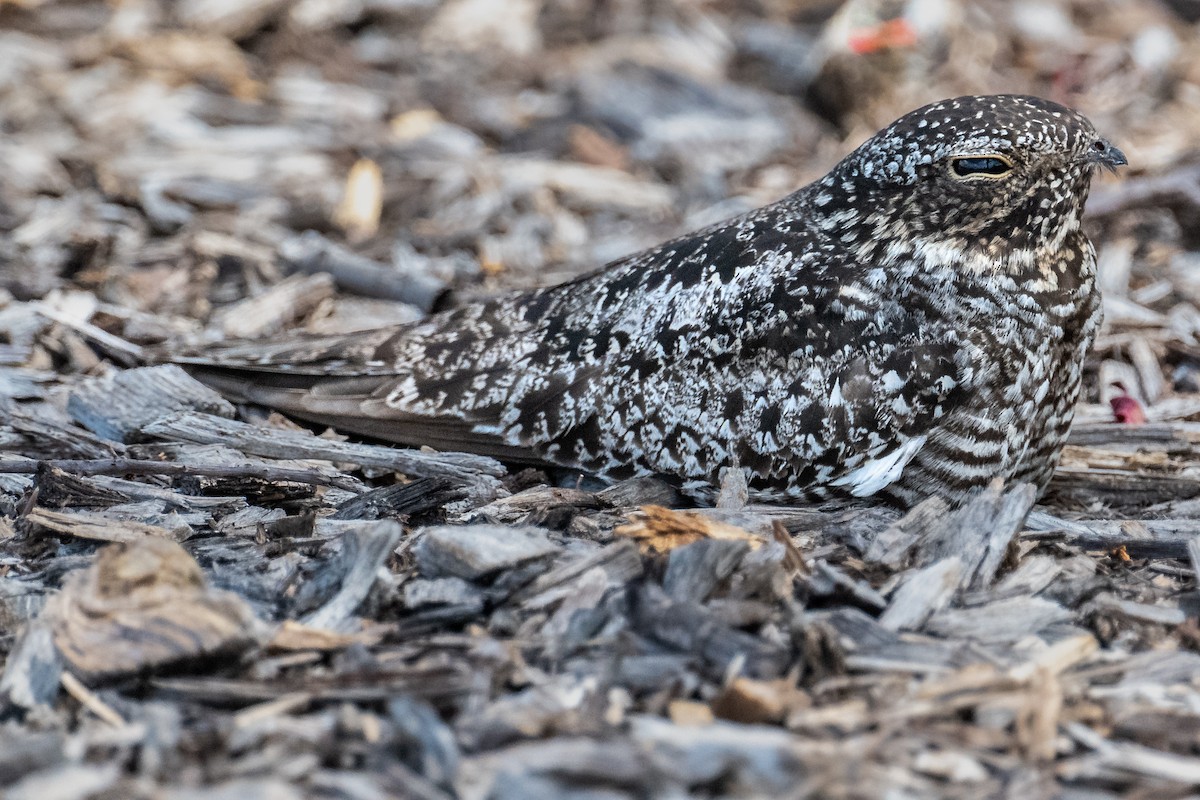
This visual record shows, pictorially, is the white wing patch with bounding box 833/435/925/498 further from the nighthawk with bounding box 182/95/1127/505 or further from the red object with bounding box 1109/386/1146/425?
the red object with bounding box 1109/386/1146/425

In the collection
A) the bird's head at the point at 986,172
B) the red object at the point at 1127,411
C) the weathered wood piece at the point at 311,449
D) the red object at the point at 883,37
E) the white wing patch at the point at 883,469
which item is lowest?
the weathered wood piece at the point at 311,449

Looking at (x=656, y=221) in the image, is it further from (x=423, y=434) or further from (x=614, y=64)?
(x=423, y=434)

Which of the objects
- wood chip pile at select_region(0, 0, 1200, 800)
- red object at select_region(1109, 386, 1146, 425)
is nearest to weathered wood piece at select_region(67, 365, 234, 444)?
wood chip pile at select_region(0, 0, 1200, 800)

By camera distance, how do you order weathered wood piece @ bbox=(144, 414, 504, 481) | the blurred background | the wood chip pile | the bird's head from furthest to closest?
the blurred background < weathered wood piece @ bbox=(144, 414, 504, 481) < the bird's head < the wood chip pile

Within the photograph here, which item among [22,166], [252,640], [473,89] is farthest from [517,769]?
[473,89]

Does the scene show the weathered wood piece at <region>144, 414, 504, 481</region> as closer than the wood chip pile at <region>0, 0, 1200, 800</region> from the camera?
No

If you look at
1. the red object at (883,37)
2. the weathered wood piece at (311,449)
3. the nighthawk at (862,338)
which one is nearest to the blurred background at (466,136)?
the red object at (883,37)

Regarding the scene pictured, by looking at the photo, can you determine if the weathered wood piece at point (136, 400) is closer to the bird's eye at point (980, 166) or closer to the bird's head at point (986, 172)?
the bird's head at point (986, 172)
